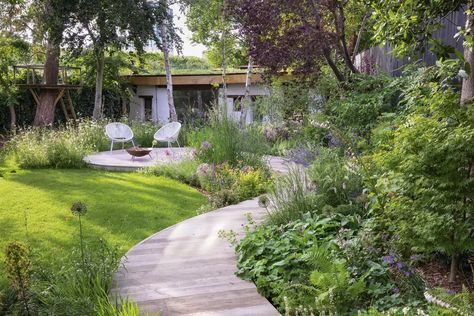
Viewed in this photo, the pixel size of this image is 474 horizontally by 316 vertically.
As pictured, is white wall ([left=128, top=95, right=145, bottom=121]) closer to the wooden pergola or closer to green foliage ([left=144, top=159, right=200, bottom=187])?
the wooden pergola

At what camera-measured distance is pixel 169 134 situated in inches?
518

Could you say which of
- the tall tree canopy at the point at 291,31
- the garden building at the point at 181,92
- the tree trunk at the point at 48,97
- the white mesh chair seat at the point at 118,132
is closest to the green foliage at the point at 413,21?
the tall tree canopy at the point at 291,31

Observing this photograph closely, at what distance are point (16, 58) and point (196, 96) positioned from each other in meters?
7.24

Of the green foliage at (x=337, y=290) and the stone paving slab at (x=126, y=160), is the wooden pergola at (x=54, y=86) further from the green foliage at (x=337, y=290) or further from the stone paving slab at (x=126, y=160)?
the green foliage at (x=337, y=290)

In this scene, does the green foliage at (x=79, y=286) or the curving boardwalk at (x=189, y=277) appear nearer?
the green foliage at (x=79, y=286)

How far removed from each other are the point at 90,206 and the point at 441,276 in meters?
4.88

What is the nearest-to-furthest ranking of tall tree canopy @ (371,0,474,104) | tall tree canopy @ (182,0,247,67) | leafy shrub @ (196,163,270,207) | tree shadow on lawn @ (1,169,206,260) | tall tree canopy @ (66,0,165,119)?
tall tree canopy @ (371,0,474,104), tree shadow on lawn @ (1,169,206,260), leafy shrub @ (196,163,270,207), tall tree canopy @ (66,0,165,119), tall tree canopy @ (182,0,247,67)

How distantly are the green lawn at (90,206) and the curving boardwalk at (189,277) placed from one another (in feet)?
1.93

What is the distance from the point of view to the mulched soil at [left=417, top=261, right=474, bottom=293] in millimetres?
2992

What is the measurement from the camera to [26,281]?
307 centimetres

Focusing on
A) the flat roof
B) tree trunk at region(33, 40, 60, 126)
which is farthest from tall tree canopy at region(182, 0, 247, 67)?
tree trunk at region(33, 40, 60, 126)

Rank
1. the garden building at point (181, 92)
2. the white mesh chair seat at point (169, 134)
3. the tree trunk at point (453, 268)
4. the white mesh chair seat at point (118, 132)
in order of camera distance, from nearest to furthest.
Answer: the tree trunk at point (453, 268), the white mesh chair seat at point (169, 134), the white mesh chair seat at point (118, 132), the garden building at point (181, 92)

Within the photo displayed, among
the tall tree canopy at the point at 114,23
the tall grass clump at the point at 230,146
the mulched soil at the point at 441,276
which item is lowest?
the mulched soil at the point at 441,276

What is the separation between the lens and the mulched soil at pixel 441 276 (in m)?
2.99
